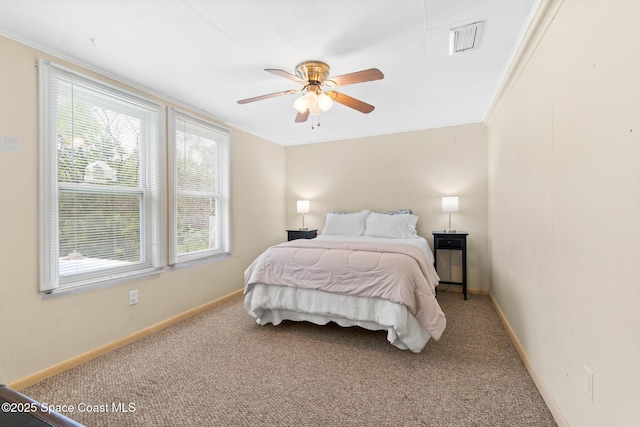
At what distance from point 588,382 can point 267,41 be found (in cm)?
253

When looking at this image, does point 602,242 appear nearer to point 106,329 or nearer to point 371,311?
point 371,311

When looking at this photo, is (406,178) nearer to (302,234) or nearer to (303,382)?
(302,234)

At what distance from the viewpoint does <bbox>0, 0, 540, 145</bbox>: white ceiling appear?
1.62 m

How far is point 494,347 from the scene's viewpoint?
2.25 m

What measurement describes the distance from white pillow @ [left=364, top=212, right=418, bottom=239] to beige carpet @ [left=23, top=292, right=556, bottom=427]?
138 cm

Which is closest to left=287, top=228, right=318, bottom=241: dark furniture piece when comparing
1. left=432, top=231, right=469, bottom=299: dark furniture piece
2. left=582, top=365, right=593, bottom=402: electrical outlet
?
left=432, top=231, right=469, bottom=299: dark furniture piece

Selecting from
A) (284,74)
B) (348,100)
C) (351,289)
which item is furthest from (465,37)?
(351,289)

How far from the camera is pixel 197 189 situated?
128 inches

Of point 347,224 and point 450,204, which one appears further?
point 347,224

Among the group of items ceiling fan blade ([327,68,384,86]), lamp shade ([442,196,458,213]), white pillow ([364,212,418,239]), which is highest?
ceiling fan blade ([327,68,384,86])

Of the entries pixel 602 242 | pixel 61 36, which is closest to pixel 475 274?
pixel 602 242

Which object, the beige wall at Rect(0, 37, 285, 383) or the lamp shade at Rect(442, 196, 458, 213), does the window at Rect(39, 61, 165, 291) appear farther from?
the lamp shade at Rect(442, 196, 458, 213)

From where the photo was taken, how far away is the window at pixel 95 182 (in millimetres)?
2004

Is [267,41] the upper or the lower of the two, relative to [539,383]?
upper
